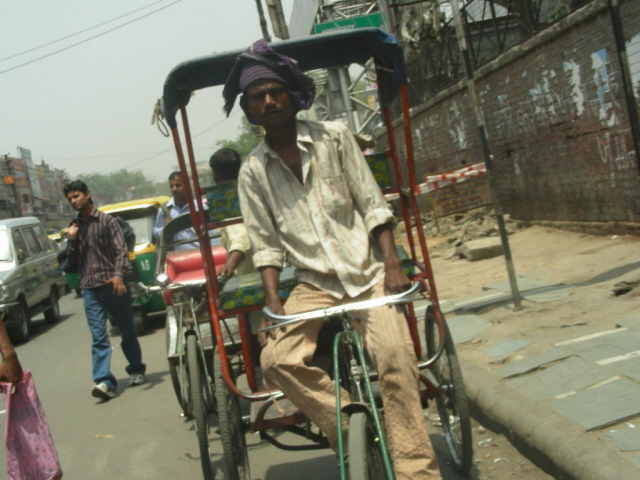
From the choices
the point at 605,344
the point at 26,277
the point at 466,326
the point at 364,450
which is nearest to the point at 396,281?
the point at 364,450

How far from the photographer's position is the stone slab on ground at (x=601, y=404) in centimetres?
359

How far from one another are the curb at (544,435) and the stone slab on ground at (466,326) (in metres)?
1.11

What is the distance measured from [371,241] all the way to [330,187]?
30 cm

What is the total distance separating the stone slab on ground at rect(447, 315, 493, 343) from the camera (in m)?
5.97

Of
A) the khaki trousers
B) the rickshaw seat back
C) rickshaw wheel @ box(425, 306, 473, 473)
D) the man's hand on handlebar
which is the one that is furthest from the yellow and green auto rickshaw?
the man's hand on handlebar

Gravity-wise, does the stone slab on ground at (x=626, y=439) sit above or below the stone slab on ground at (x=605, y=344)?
below

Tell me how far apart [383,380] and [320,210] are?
775mm

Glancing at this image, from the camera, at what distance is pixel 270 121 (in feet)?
10.9

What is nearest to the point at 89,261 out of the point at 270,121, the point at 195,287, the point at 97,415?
the point at 97,415

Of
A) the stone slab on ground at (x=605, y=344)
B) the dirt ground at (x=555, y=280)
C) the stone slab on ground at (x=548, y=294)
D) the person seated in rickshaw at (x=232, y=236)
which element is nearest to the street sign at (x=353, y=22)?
Answer: the dirt ground at (x=555, y=280)

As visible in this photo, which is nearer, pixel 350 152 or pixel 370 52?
pixel 350 152

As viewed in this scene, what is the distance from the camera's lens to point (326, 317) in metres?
2.91

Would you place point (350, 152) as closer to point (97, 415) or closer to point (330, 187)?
point (330, 187)

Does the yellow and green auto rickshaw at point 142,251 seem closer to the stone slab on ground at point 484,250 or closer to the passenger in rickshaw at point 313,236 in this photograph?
the stone slab on ground at point 484,250
